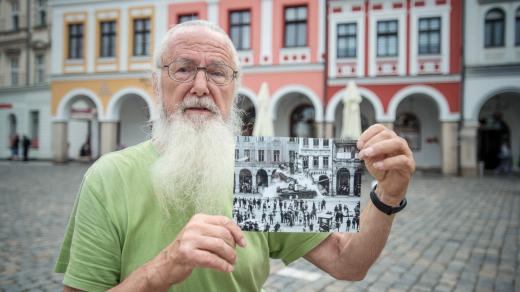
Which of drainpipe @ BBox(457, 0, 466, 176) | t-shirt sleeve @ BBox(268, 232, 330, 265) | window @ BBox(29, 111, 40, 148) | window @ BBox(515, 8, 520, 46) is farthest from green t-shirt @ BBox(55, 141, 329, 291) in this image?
window @ BBox(29, 111, 40, 148)

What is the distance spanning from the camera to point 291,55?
1959cm

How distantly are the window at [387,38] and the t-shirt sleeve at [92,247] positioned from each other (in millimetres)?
18854

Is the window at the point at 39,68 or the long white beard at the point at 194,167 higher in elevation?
the window at the point at 39,68

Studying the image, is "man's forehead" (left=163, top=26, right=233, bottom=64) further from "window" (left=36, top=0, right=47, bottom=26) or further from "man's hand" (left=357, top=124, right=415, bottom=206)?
"window" (left=36, top=0, right=47, bottom=26)

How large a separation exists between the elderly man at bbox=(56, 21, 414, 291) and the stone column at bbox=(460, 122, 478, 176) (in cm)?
1755

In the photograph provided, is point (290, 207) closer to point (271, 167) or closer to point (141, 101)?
point (271, 167)

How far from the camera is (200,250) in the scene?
113cm

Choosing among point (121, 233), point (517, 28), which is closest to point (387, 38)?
point (517, 28)

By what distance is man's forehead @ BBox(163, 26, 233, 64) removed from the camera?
1.63 m

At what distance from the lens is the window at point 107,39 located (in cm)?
2206

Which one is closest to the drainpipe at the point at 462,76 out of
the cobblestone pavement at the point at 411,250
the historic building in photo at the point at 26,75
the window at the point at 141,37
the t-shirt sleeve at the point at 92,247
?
the cobblestone pavement at the point at 411,250

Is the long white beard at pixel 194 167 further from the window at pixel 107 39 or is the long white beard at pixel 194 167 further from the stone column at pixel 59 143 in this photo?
the stone column at pixel 59 143

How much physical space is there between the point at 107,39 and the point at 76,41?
75.9 inches

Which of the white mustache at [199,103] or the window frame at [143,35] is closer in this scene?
the white mustache at [199,103]
